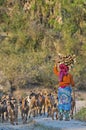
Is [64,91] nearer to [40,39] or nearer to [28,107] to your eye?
[28,107]

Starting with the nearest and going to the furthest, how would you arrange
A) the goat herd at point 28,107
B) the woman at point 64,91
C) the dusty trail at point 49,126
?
the dusty trail at point 49,126
the woman at point 64,91
the goat herd at point 28,107

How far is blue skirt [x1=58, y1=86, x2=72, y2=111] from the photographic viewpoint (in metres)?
13.1

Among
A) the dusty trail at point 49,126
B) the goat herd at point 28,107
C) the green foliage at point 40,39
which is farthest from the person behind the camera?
the green foliage at point 40,39

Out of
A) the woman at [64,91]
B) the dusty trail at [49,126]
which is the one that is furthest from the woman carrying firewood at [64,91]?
the dusty trail at [49,126]

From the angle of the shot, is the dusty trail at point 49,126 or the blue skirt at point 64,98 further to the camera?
the blue skirt at point 64,98

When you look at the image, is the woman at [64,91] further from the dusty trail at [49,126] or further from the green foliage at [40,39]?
the green foliage at [40,39]

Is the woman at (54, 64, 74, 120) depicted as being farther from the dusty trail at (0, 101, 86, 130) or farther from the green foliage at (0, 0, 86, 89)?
the green foliage at (0, 0, 86, 89)

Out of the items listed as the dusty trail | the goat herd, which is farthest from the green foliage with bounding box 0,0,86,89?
the dusty trail

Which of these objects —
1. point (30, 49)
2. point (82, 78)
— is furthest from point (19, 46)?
point (82, 78)

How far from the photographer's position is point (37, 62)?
23.7m

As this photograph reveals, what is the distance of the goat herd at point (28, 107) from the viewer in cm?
1335

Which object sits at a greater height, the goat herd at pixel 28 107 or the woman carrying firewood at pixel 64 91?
the woman carrying firewood at pixel 64 91

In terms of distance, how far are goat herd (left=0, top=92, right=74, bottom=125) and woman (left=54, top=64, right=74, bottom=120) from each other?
62 cm

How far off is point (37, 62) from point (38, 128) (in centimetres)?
1181
